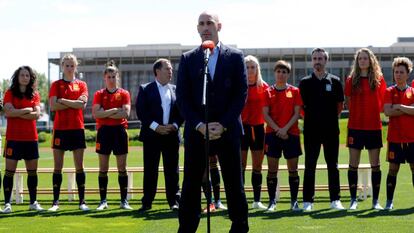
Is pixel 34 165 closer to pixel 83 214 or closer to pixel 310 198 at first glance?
pixel 83 214

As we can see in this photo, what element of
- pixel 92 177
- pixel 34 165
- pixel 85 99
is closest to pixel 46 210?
pixel 34 165

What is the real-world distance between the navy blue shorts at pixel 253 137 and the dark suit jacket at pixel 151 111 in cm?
97

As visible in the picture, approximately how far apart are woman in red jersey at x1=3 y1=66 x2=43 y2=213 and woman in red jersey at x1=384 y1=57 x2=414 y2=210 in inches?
195

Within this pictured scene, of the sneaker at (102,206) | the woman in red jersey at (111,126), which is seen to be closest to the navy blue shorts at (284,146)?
the woman in red jersey at (111,126)

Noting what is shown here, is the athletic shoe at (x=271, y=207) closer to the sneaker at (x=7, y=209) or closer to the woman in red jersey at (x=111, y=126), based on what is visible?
the woman in red jersey at (x=111, y=126)

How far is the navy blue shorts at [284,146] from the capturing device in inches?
387

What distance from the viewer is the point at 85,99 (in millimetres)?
10164

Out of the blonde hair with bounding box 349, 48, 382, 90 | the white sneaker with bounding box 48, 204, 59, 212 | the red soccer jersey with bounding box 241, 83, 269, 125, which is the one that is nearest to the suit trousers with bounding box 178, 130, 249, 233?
the red soccer jersey with bounding box 241, 83, 269, 125

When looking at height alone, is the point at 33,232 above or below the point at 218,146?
below

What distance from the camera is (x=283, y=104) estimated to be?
9.88 meters

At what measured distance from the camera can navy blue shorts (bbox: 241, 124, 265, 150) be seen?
32.7 ft

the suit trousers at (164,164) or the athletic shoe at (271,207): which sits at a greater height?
the suit trousers at (164,164)

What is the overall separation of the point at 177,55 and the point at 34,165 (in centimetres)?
5581

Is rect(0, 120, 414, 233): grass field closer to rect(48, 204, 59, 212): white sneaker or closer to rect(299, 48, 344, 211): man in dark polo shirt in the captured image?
rect(48, 204, 59, 212): white sneaker
